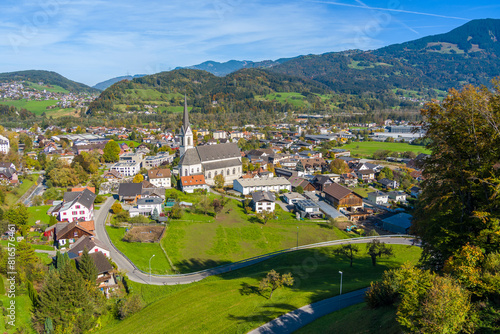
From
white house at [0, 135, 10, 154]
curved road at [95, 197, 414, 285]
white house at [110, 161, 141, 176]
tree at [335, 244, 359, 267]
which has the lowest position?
curved road at [95, 197, 414, 285]

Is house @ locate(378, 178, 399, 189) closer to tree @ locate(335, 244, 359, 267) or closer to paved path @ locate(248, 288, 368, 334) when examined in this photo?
tree @ locate(335, 244, 359, 267)

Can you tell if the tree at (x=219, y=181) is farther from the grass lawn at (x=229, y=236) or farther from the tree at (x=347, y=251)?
the tree at (x=347, y=251)

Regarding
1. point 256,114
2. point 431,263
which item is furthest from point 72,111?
point 431,263

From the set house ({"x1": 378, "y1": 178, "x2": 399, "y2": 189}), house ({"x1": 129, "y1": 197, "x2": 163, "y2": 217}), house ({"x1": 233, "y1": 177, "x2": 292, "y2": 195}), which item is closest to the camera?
house ({"x1": 129, "y1": 197, "x2": 163, "y2": 217})

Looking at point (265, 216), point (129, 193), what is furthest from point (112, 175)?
point (265, 216)

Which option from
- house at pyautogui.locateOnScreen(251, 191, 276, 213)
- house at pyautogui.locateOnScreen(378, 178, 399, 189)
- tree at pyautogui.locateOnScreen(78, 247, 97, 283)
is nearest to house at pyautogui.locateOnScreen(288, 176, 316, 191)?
house at pyautogui.locateOnScreen(251, 191, 276, 213)

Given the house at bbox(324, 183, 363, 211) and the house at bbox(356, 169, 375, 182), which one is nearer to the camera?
the house at bbox(324, 183, 363, 211)

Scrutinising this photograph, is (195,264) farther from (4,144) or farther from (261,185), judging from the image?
(4,144)
